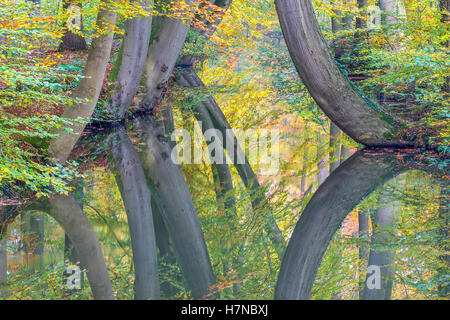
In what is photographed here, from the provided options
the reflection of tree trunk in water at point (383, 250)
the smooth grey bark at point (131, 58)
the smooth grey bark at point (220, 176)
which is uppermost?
the smooth grey bark at point (131, 58)

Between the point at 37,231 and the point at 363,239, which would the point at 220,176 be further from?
the point at 37,231

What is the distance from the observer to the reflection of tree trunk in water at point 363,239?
3.74m

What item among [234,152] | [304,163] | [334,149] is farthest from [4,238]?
[334,149]

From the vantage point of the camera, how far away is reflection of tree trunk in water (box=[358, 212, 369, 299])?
12.3ft

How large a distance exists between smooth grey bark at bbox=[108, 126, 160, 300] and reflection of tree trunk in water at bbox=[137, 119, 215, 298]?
16cm

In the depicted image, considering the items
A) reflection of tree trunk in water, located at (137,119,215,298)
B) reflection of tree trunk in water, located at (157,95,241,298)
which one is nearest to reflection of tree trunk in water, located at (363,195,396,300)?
reflection of tree trunk in water, located at (157,95,241,298)

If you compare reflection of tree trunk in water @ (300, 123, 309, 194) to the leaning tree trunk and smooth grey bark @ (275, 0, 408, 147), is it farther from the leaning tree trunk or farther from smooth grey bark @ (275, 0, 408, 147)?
the leaning tree trunk

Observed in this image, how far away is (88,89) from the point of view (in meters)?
6.12

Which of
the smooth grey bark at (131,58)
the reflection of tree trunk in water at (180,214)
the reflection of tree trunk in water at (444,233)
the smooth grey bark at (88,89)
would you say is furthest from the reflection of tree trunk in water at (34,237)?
the smooth grey bark at (131,58)

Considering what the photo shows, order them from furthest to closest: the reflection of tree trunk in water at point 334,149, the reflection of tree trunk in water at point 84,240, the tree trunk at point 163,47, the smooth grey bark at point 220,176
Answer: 1. the tree trunk at point 163,47
2. the reflection of tree trunk in water at point 334,149
3. the smooth grey bark at point 220,176
4. the reflection of tree trunk in water at point 84,240

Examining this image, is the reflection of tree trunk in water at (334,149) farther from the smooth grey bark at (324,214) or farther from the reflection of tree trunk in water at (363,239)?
the reflection of tree trunk in water at (363,239)

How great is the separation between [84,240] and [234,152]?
457 centimetres

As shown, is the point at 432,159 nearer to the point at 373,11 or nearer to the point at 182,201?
the point at 182,201

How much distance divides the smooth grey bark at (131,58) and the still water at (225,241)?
322cm
